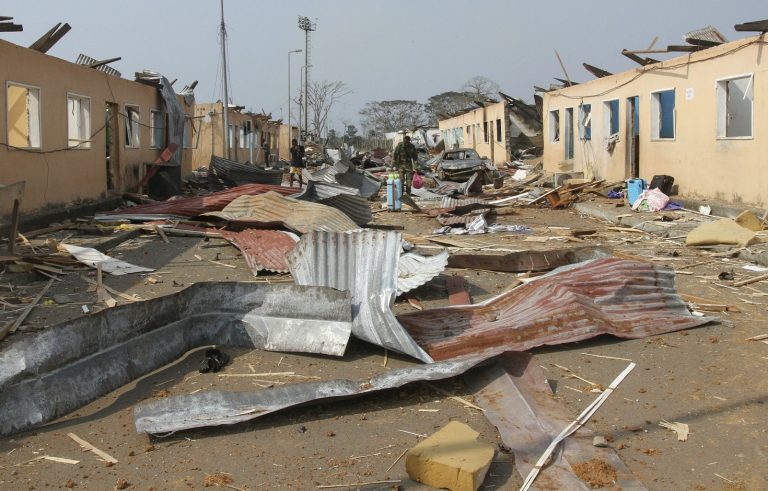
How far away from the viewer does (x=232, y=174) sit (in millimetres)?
22281

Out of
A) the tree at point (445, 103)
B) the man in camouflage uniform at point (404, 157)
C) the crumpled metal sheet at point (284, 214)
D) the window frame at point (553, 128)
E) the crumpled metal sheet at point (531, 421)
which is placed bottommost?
the crumpled metal sheet at point (531, 421)

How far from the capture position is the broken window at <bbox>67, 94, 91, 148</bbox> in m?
17.3

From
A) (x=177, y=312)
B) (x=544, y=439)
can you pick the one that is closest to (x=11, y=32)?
(x=177, y=312)

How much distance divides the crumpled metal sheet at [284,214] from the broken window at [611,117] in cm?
1323

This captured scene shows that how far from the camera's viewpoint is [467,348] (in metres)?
6.12

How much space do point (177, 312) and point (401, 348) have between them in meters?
1.95

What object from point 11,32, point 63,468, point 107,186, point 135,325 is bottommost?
point 63,468

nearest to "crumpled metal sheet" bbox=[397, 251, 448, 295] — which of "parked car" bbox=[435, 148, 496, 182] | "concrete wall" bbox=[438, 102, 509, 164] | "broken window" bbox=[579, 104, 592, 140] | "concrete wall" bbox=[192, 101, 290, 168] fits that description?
"broken window" bbox=[579, 104, 592, 140]

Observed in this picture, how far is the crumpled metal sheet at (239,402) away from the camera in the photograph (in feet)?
15.2

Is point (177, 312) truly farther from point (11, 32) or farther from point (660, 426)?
point (11, 32)

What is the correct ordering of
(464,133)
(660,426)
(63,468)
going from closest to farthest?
(63,468) → (660,426) → (464,133)

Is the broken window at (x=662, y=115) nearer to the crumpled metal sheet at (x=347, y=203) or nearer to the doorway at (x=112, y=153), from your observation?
the crumpled metal sheet at (x=347, y=203)

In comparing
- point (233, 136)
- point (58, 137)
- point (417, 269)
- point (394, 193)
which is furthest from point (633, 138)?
point (233, 136)

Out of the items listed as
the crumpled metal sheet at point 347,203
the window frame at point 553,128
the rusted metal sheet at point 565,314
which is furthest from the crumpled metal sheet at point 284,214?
the window frame at point 553,128
